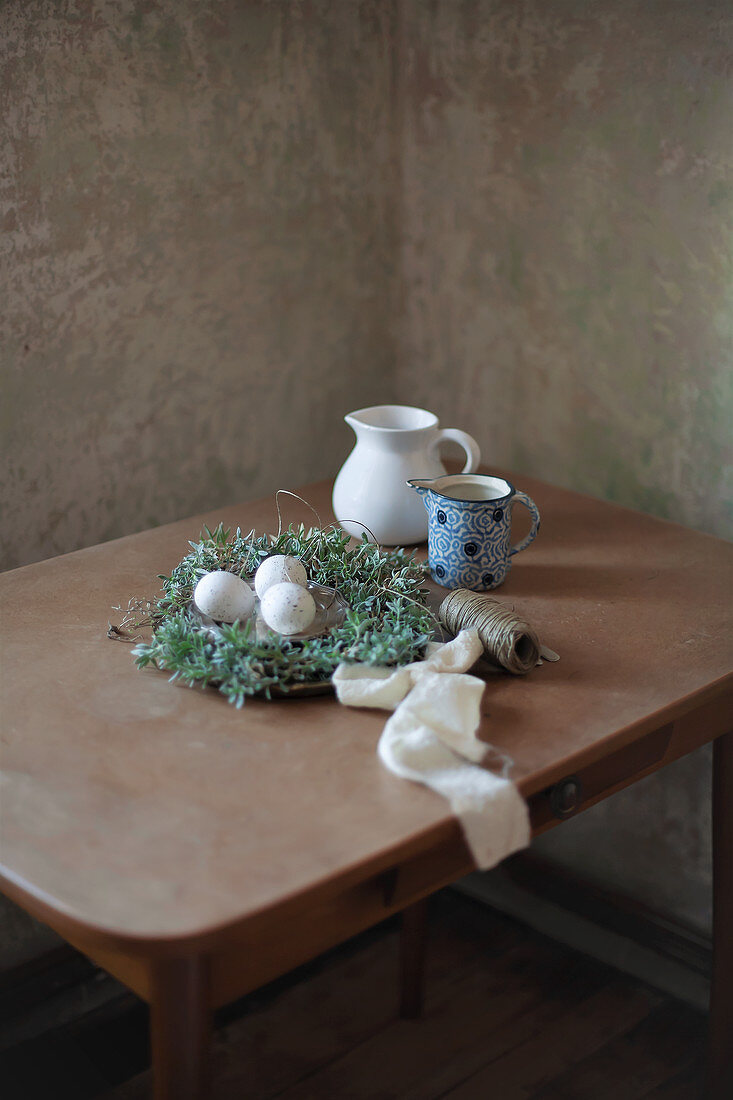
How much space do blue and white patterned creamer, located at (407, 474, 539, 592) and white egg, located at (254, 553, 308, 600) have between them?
0.57 ft

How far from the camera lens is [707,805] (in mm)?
1430

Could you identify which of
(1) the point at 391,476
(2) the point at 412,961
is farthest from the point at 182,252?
(2) the point at 412,961

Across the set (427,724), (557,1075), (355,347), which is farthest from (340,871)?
(355,347)

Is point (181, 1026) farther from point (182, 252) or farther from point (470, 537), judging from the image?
point (182, 252)

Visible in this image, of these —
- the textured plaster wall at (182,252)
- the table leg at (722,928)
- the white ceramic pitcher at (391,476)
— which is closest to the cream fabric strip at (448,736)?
the white ceramic pitcher at (391,476)

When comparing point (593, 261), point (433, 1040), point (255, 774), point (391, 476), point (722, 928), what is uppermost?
point (593, 261)

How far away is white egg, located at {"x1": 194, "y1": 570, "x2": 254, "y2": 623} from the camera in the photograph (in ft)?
3.12

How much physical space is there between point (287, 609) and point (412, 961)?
750 millimetres

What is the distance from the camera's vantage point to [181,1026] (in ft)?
2.24

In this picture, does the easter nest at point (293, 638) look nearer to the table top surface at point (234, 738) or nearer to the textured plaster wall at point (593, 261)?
the table top surface at point (234, 738)

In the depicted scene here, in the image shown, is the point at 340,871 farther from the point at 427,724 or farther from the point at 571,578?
the point at 571,578

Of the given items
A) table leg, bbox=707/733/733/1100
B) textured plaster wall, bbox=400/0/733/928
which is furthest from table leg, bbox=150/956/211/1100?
textured plaster wall, bbox=400/0/733/928

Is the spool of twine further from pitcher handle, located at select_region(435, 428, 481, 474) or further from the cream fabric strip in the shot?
pitcher handle, located at select_region(435, 428, 481, 474)

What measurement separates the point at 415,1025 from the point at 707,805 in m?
0.51
